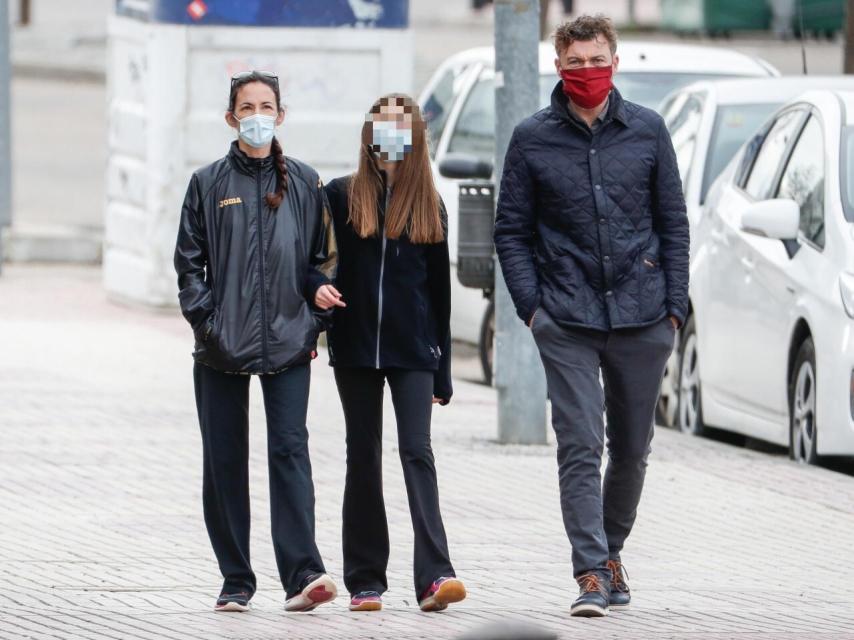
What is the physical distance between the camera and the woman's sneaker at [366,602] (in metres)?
7.11

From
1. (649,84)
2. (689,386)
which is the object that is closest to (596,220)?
(689,386)

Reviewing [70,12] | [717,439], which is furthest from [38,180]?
[70,12]

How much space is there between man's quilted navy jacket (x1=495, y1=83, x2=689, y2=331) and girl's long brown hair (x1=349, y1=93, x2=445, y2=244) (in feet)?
0.84

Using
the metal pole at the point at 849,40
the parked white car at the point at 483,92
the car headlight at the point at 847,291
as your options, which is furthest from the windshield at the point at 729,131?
the car headlight at the point at 847,291

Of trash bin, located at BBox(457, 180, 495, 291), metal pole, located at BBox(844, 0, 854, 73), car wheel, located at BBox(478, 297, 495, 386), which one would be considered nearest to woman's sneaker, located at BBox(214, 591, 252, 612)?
trash bin, located at BBox(457, 180, 495, 291)

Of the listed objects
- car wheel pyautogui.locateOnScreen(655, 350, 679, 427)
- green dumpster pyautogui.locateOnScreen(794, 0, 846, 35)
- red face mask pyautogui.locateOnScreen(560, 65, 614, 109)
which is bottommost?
car wheel pyautogui.locateOnScreen(655, 350, 679, 427)

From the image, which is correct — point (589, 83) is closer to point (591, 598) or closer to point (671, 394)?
point (591, 598)

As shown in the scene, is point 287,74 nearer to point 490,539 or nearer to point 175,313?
point 175,313

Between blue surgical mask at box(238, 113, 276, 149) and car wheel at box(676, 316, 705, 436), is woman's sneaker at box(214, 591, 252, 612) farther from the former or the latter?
car wheel at box(676, 316, 705, 436)

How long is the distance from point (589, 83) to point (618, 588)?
1588 millimetres

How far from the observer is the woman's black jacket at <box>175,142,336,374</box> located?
692 centimetres

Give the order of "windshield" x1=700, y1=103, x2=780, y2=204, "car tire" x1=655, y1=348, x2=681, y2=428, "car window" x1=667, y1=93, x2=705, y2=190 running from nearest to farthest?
1. "car tire" x1=655, y1=348, x2=681, y2=428
2. "windshield" x1=700, y1=103, x2=780, y2=204
3. "car window" x1=667, y1=93, x2=705, y2=190

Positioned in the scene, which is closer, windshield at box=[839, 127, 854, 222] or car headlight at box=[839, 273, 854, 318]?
car headlight at box=[839, 273, 854, 318]

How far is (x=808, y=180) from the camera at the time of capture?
1052 centimetres
